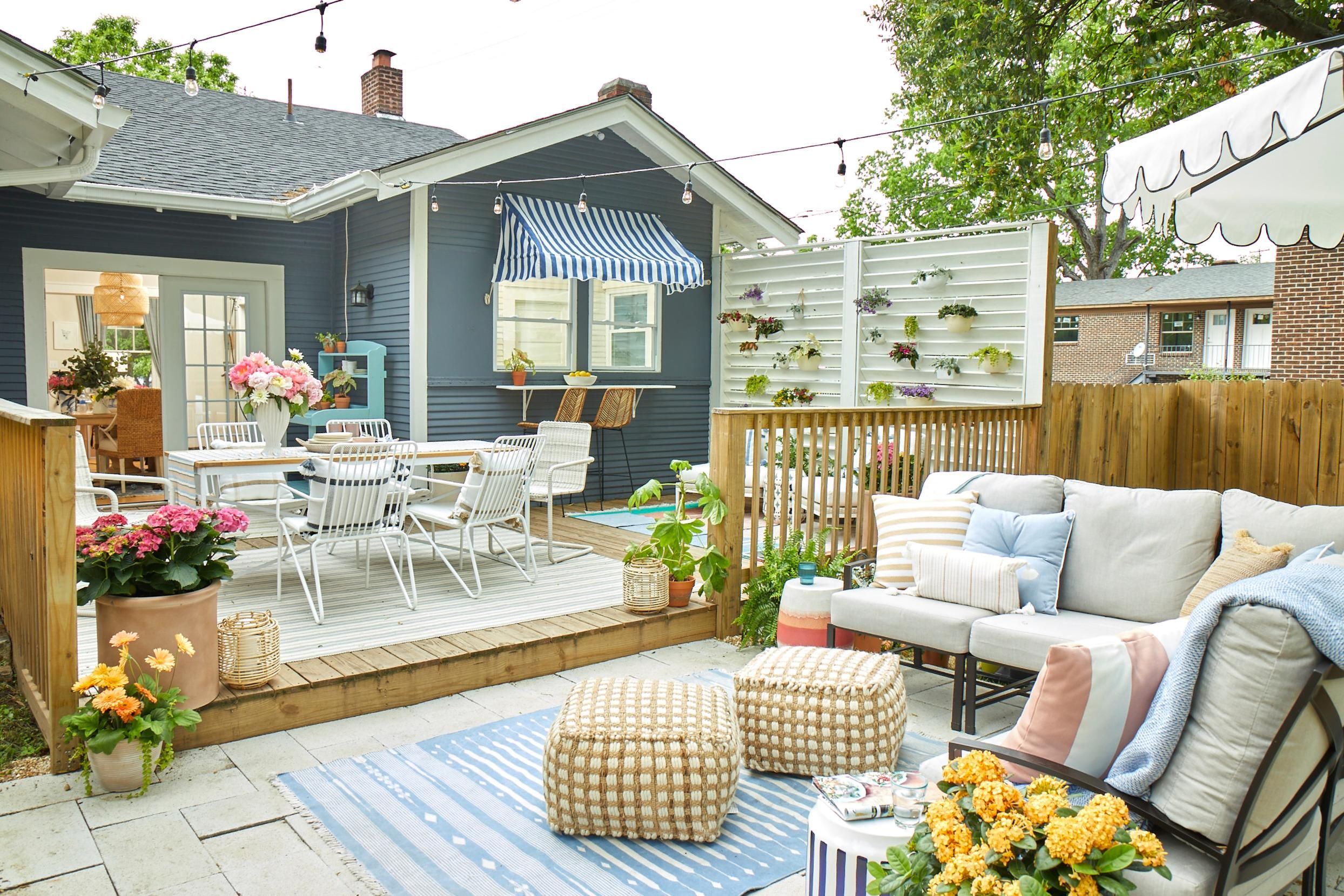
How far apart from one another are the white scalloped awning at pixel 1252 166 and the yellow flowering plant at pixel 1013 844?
8.25 ft

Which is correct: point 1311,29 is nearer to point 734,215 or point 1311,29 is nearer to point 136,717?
point 734,215

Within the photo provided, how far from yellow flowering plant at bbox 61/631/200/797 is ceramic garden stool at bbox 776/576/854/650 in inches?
98.3

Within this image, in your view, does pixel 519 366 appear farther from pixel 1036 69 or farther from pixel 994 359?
pixel 1036 69

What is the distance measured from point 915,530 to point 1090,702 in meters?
2.36

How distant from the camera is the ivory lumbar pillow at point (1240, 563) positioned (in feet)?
10.7

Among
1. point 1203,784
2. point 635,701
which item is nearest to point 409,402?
point 635,701

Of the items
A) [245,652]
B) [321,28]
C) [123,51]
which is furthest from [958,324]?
[123,51]

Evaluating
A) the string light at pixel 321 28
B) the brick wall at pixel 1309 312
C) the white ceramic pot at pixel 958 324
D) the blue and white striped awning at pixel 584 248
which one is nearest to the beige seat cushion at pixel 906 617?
the string light at pixel 321 28

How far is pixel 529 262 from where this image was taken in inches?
320

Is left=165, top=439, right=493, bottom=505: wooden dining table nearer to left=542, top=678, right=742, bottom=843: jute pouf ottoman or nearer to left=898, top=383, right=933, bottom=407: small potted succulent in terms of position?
left=542, top=678, right=742, bottom=843: jute pouf ottoman

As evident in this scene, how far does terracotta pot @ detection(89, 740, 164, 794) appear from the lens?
3.22 meters

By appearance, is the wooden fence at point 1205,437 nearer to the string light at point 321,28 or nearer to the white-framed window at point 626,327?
the white-framed window at point 626,327

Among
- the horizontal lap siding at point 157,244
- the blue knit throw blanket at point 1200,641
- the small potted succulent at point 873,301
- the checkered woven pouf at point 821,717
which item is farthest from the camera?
the small potted succulent at point 873,301

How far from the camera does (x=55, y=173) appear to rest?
616 cm
